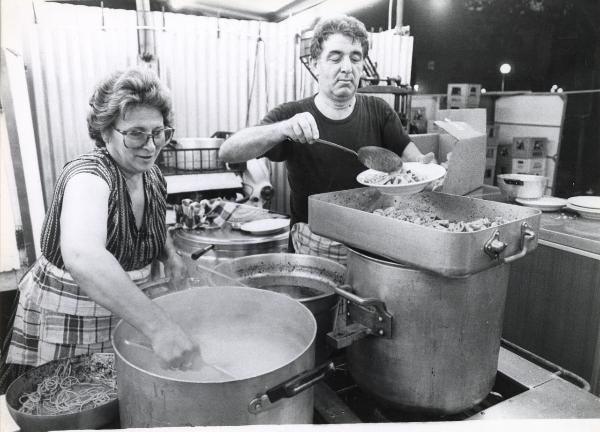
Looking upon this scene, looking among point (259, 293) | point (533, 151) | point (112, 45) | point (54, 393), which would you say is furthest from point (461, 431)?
point (533, 151)

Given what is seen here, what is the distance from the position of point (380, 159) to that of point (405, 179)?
1.19ft

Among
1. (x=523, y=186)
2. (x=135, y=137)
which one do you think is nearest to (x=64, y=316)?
(x=135, y=137)

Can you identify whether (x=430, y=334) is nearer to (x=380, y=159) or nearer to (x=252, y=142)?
(x=380, y=159)

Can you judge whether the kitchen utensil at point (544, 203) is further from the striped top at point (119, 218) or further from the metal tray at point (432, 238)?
the striped top at point (119, 218)

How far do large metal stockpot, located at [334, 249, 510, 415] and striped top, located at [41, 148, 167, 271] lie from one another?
718mm

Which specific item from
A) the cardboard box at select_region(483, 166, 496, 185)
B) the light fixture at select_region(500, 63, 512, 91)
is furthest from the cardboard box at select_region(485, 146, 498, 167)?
the light fixture at select_region(500, 63, 512, 91)

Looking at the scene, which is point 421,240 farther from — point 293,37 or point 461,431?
point 293,37

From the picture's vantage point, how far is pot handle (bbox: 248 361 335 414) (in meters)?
0.64

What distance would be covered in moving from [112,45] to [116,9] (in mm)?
277

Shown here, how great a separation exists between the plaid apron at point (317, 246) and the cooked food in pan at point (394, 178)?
33cm

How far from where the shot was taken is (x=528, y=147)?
13.3ft

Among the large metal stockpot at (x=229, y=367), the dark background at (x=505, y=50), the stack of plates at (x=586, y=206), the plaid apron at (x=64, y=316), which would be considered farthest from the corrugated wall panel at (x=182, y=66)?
the large metal stockpot at (x=229, y=367)

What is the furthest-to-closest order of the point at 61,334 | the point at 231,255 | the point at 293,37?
the point at 293,37 → the point at 231,255 → the point at 61,334

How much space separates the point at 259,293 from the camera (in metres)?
0.95
